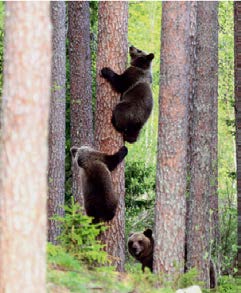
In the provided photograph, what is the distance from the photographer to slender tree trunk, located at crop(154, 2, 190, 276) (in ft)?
36.2

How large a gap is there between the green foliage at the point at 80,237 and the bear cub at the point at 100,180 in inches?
69.2

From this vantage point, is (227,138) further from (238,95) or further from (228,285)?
(228,285)

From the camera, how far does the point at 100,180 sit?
10781 millimetres

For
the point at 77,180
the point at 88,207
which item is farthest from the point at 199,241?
the point at 77,180

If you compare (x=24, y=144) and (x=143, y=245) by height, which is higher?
(x=24, y=144)

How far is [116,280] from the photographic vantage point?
8.78m

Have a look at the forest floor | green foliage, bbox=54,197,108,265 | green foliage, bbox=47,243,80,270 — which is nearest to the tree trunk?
the forest floor

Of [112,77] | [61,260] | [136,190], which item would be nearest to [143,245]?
[112,77]

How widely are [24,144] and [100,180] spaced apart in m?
4.90

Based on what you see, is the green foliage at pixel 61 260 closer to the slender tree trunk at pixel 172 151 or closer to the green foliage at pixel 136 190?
the slender tree trunk at pixel 172 151

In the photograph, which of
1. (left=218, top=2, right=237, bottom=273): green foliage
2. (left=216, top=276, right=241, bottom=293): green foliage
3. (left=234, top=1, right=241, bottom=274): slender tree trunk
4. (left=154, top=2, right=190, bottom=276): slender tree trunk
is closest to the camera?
(left=154, top=2, right=190, bottom=276): slender tree trunk

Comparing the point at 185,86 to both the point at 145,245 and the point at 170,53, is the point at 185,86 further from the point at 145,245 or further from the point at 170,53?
the point at 145,245

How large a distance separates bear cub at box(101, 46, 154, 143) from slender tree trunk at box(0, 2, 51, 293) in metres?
4.69

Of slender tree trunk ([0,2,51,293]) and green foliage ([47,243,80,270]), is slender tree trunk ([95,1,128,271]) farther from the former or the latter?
slender tree trunk ([0,2,51,293])
